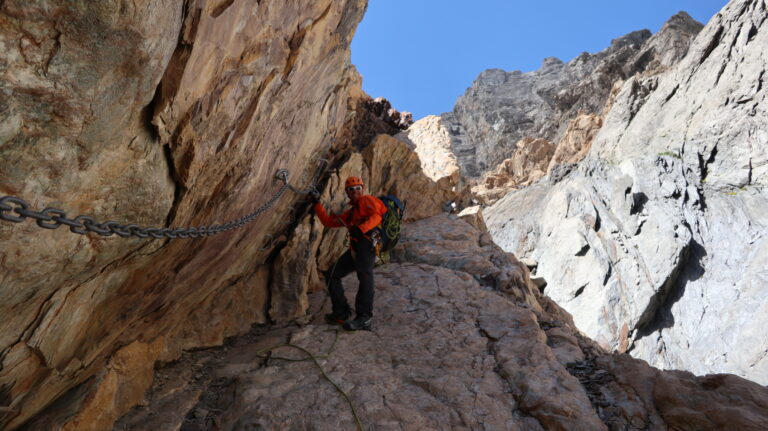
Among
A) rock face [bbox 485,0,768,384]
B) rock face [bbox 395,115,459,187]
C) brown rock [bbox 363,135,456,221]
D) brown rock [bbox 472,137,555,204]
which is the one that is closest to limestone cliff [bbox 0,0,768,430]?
brown rock [bbox 363,135,456,221]

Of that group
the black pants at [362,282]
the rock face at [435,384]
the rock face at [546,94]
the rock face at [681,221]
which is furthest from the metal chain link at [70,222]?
the rock face at [546,94]

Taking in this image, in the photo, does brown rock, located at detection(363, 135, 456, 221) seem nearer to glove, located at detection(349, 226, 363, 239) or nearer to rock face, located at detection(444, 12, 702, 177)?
glove, located at detection(349, 226, 363, 239)

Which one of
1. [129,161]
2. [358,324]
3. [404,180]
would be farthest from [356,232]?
[404,180]

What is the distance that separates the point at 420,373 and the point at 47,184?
153 inches

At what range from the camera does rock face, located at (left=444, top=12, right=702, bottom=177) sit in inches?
1532

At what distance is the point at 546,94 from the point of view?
51.7 meters

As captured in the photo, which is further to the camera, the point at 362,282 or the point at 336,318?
the point at 336,318

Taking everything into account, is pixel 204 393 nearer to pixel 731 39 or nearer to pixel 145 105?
pixel 145 105

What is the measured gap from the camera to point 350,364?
473 cm

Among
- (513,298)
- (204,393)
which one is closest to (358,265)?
(204,393)

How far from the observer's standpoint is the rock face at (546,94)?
38.9 metres

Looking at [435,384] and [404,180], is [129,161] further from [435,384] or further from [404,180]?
[404,180]

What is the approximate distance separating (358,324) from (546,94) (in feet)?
177

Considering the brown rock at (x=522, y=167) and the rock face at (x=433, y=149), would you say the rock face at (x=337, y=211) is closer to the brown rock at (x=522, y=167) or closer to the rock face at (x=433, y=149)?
the rock face at (x=433, y=149)
